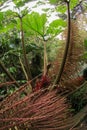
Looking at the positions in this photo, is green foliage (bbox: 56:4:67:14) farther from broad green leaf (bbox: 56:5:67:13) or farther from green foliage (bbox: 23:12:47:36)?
green foliage (bbox: 23:12:47:36)

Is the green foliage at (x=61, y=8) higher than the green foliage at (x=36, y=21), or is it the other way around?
the green foliage at (x=61, y=8)

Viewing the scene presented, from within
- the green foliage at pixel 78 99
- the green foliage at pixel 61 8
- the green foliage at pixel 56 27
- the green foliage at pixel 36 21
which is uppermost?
the green foliage at pixel 61 8

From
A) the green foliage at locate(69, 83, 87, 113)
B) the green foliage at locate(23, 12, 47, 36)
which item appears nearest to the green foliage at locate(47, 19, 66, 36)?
the green foliage at locate(23, 12, 47, 36)

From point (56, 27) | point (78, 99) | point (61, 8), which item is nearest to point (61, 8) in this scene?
point (61, 8)

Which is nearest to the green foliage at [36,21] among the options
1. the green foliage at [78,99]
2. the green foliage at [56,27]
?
the green foliage at [56,27]

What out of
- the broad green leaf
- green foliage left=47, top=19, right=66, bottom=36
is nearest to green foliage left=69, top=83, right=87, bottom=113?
green foliage left=47, top=19, right=66, bottom=36

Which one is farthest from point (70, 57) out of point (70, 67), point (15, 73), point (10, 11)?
point (15, 73)

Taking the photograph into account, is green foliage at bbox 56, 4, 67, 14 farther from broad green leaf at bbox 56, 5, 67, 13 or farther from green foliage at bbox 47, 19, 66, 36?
green foliage at bbox 47, 19, 66, 36

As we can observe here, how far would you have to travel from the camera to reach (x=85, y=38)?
8.17 ft

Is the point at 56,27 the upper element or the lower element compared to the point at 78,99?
upper

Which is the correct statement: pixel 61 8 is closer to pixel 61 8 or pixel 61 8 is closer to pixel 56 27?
pixel 61 8

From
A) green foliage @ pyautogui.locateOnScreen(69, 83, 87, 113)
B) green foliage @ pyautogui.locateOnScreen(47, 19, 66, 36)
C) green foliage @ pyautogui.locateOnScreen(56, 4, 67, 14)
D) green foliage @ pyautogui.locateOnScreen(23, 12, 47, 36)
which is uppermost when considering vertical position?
green foliage @ pyautogui.locateOnScreen(56, 4, 67, 14)

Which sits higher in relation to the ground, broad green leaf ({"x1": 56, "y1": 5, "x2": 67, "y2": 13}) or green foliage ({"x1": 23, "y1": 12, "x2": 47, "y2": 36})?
broad green leaf ({"x1": 56, "y1": 5, "x2": 67, "y2": 13})

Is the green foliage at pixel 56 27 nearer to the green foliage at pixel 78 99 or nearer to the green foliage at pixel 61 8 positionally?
the green foliage at pixel 61 8
